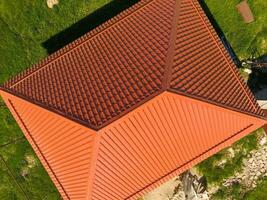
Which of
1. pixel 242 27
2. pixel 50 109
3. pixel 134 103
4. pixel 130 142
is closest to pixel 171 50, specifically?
pixel 134 103

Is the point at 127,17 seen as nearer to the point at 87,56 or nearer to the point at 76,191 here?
the point at 87,56

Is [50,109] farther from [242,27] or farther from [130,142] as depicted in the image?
[242,27]

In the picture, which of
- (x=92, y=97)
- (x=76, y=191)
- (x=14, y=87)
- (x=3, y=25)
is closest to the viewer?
(x=92, y=97)

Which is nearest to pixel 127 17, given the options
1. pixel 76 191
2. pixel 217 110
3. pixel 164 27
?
pixel 164 27

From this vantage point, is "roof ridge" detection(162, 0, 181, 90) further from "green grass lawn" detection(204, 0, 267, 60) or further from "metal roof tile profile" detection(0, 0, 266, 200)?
"green grass lawn" detection(204, 0, 267, 60)

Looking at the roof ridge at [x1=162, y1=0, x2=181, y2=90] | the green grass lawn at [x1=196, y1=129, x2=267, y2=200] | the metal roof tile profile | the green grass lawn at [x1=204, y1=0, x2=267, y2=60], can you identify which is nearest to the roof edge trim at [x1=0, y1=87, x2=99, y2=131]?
the metal roof tile profile
